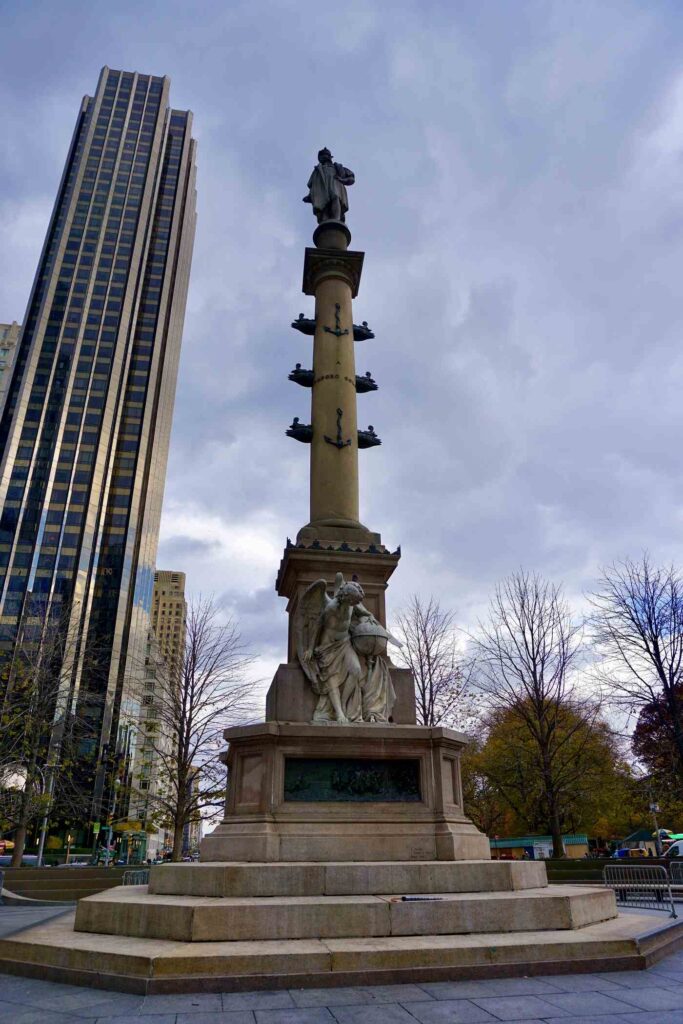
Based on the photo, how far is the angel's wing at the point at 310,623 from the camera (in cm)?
1090

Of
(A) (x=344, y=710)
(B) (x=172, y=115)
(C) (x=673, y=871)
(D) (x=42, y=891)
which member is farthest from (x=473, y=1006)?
(B) (x=172, y=115)

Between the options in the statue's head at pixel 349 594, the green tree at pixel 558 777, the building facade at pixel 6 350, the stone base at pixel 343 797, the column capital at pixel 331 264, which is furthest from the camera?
the building facade at pixel 6 350

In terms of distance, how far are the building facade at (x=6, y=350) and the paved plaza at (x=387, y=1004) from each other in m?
107

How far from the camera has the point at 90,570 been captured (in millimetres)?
88312

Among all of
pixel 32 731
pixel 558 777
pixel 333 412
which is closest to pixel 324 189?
pixel 333 412

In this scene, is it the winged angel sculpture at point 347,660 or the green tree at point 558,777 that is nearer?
the winged angel sculpture at point 347,660

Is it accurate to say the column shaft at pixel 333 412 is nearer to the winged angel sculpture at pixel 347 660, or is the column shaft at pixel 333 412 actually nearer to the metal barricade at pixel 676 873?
the winged angel sculpture at pixel 347 660

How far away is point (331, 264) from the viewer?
16766mm

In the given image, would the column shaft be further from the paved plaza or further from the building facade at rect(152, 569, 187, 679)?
the building facade at rect(152, 569, 187, 679)

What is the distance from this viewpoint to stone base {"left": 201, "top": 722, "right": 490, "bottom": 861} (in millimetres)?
9023

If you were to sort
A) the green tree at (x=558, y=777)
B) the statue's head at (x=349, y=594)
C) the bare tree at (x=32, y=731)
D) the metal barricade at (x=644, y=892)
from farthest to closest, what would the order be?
the green tree at (x=558, y=777)
the bare tree at (x=32, y=731)
the metal barricade at (x=644, y=892)
the statue's head at (x=349, y=594)

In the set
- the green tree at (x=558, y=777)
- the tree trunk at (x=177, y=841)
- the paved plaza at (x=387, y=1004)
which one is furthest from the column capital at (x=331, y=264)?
the tree trunk at (x=177, y=841)

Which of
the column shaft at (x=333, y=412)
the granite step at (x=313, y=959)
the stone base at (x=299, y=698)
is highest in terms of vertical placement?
the column shaft at (x=333, y=412)

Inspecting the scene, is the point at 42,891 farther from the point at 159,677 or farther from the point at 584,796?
the point at 584,796
